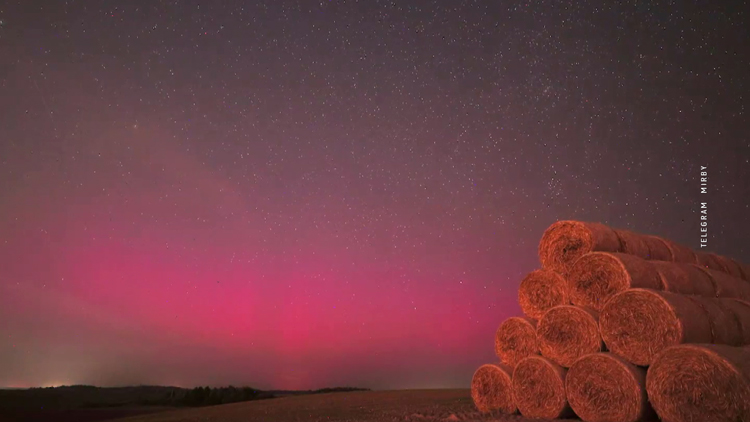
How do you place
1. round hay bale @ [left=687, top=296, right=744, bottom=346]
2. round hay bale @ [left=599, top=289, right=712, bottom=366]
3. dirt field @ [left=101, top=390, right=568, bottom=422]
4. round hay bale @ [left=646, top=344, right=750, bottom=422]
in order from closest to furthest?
1. round hay bale @ [left=646, top=344, right=750, bottom=422]
2. round hay bale @ [left=599, top=289, right=712, bottom=366]
3. round hay bale @ [left=687, top=296, right=744, bottom=346]
4. dirt field @ [left=101, top=390, right=568, bottom=422]

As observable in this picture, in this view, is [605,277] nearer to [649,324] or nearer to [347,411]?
[649,324]

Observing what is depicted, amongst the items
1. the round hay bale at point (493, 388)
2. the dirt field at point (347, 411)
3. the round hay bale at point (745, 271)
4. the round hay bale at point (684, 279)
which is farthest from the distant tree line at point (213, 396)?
the round hay bale at point (745, 271)

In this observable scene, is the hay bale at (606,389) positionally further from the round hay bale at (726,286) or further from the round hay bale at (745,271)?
the round hay bale at (745,271)

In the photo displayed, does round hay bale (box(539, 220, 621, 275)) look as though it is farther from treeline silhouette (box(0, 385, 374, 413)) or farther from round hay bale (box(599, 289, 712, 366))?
treeline silhouette (box(0, 385, 374, 413))

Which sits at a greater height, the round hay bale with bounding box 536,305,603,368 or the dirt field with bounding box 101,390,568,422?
the round hay bale with bounding box 536,305,603,368

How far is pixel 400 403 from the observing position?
10.7 meters

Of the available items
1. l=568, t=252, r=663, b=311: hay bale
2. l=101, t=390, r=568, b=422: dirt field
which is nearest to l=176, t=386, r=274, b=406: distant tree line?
l=101, t=390, r=568, b=422: dirt field

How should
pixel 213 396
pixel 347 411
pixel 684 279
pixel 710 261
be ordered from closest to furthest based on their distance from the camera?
pixel 684 279, pixel 347 411, pixel 710 261, pixel 213 396

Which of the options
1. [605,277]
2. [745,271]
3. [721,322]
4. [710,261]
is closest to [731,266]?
[745,271]

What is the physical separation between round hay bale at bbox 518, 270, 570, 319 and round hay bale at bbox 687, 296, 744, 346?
74.3 inches

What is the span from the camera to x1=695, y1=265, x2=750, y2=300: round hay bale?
8.66 meters

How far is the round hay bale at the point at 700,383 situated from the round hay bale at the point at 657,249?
122 inches

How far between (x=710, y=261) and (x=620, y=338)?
15.1 feet

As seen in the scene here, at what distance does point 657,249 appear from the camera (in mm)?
9234
